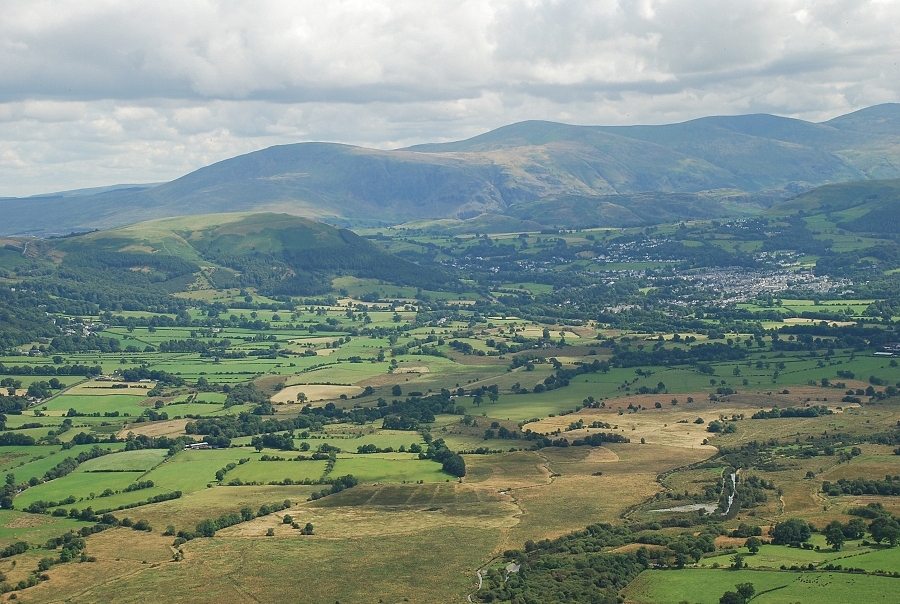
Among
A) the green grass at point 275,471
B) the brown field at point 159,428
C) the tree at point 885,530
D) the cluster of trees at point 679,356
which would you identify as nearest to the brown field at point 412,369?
the cluster of trees at point 679,356

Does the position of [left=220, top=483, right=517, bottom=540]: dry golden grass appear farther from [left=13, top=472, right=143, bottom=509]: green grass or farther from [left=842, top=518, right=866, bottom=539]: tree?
[left=842, top=518, right=866, bottom=539]: tree

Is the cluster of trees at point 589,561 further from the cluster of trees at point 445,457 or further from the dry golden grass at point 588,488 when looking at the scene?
the cluster of trees at point 445,457

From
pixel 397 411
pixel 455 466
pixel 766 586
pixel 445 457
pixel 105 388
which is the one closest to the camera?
pixel 766 586

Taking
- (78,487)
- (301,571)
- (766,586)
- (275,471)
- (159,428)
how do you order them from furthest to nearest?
(159,428) → (275,471) → (78,487) → (301,571) → (766,586)

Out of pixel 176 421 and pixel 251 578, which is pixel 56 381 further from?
pixel 251 578

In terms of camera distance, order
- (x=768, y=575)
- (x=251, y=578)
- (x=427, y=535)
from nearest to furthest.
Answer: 1. (x=768, y=575)
2. (x=251, y=578)
3. (x=427, y=535)

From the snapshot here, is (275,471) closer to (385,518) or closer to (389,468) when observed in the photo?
(389,468)

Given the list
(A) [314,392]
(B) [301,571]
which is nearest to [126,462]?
(B) [301,571]

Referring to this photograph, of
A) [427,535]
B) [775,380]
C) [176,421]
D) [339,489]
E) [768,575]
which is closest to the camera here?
[768,575]

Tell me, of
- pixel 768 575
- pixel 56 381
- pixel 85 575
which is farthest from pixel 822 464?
pixel 56 381
